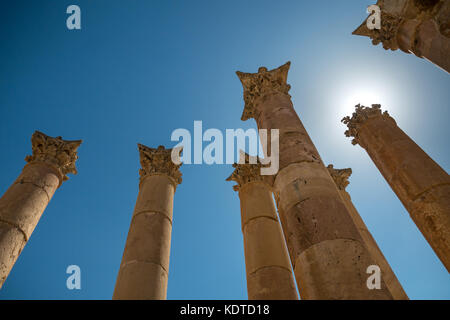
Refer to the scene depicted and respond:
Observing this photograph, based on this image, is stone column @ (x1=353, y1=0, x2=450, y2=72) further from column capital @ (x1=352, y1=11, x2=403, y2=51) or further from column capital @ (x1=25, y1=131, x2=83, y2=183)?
column capital @ (x1=25, y1=131, x2=83, y2=183)

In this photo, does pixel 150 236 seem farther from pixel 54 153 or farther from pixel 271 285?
pixel 54 153

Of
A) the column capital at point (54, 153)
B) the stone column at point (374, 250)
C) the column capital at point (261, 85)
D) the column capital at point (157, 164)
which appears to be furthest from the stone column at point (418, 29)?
the column capital at point (54, 153)

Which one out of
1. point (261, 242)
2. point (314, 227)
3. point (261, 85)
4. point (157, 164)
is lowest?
point (314, 227)

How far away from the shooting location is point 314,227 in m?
10.7

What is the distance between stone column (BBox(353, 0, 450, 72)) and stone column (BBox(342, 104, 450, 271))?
4954 mm

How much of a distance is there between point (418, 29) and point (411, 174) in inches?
403

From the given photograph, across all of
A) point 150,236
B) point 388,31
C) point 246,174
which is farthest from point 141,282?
point 388,31

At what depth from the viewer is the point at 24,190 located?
20000 millimetres

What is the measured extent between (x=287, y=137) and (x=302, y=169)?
248cm

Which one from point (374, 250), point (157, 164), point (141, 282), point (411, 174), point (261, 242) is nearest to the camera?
point (141, 282)

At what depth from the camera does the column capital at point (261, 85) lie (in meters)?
20.0

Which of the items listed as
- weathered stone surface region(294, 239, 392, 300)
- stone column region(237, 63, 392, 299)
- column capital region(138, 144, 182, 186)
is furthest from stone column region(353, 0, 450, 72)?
column capital region(138, 144, 182, 186)

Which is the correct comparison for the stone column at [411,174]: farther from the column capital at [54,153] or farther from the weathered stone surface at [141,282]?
the column capital at [54,153]

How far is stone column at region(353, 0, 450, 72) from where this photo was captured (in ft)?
29.7
